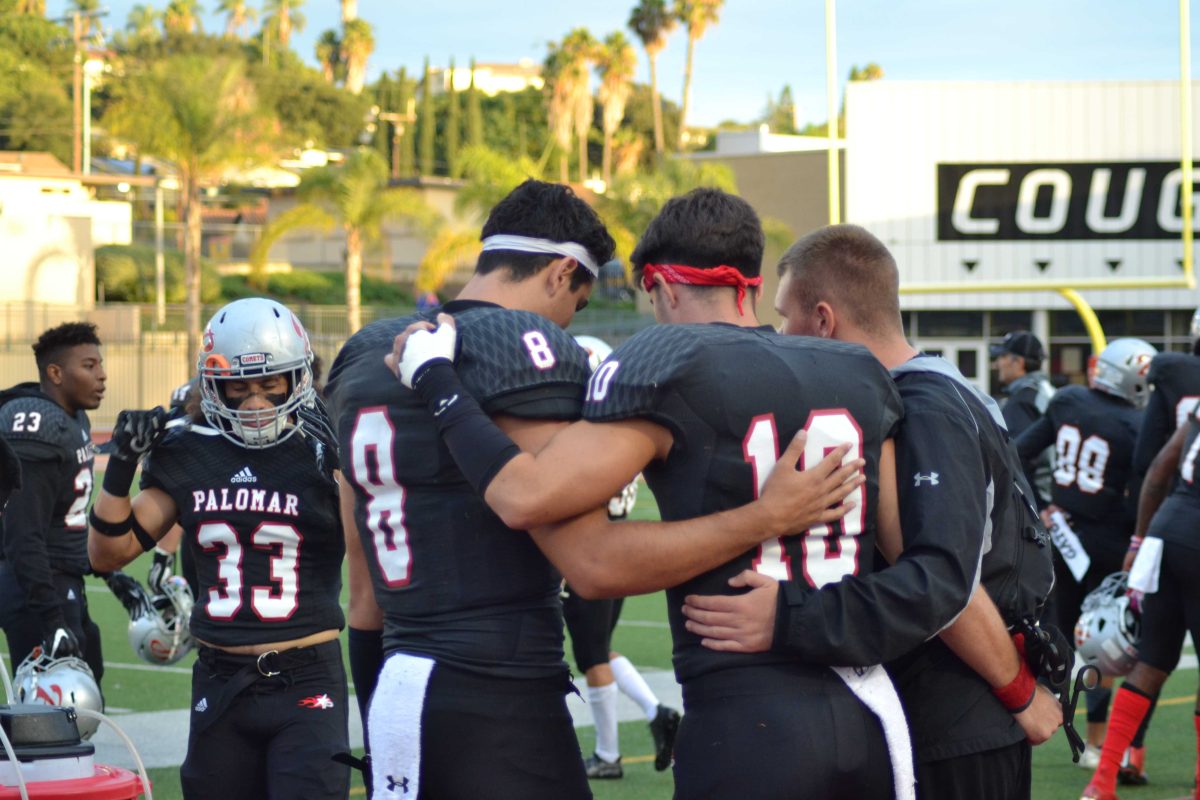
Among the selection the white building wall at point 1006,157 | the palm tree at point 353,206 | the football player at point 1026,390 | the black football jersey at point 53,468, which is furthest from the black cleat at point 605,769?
the palm tree at point 353,206

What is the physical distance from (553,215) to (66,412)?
15.3 feet

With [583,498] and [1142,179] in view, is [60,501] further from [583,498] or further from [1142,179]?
[1142,179]

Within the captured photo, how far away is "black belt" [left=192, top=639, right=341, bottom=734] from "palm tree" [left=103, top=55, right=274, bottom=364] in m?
32.1

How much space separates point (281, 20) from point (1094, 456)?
80882mm

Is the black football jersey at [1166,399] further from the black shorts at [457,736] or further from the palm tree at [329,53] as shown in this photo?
the palm tree at [329,53]

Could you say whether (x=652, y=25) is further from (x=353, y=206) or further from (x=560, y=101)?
(x=353, y=206)

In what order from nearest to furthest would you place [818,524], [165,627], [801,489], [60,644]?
1. [801,489]
2. [818,524]
3. [60,644]
4. [165,627]

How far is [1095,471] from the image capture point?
8.61m

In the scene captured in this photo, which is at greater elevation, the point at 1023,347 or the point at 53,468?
the point at 1023,347

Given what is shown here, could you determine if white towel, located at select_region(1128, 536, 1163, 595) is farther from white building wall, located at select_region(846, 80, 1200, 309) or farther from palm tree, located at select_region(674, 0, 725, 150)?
palm tree, located at select_region(674, 0, 725, 150)

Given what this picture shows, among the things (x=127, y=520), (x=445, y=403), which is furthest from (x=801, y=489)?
(x=127, y=520)

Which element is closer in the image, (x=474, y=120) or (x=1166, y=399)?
(x=1166, y=399)

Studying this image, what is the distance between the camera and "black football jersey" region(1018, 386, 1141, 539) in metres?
8.59

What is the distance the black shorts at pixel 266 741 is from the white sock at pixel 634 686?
326 cm
